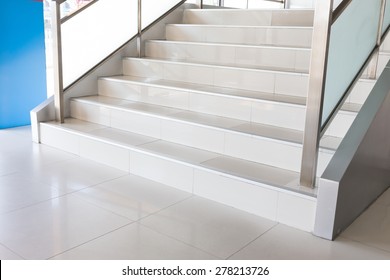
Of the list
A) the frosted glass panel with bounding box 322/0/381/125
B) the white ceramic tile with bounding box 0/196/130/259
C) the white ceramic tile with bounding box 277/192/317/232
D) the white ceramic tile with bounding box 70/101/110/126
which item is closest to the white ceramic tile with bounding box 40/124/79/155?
the white ceramic tile with bounding box 70/101/110/126

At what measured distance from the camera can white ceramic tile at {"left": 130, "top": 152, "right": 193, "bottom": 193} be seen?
2658 mm

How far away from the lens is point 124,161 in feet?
9.81

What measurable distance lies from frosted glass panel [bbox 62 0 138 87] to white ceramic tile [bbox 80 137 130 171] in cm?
88

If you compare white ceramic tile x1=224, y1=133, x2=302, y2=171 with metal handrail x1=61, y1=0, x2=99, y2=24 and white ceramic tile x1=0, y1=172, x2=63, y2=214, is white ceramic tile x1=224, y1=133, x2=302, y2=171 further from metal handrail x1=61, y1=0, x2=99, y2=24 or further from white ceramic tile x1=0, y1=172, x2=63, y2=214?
metal handrail x1=61, y1=0, x2=99, y2=24

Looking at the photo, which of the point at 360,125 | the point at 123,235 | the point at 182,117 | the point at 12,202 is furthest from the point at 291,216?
the point at 12,202

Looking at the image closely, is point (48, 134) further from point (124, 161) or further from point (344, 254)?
point (344, 254)

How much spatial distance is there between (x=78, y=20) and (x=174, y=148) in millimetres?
1708

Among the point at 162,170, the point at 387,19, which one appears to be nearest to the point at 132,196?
the point at 162,170

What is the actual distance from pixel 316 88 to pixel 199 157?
91 centimetres

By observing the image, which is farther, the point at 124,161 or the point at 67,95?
the point at 67,95

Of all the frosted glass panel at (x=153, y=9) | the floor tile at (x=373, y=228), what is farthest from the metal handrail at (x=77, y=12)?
the floor tile at (x=373, y=228)

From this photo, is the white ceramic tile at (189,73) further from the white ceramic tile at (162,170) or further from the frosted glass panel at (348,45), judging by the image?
the frosted glass panel at (348,45)

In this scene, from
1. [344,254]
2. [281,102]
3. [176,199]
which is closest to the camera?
[344,254]

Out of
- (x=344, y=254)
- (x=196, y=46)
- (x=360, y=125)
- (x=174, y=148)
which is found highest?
(x=196, y=46)
